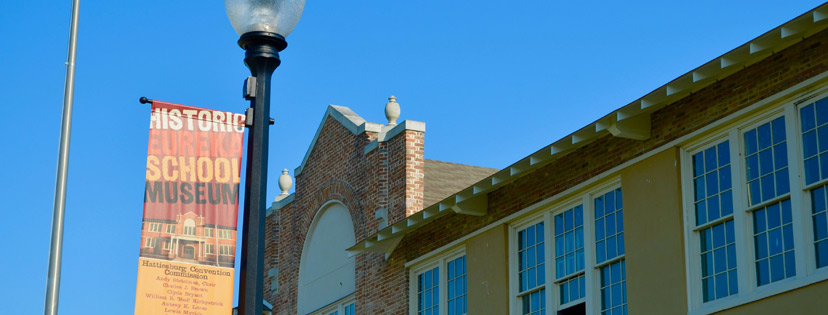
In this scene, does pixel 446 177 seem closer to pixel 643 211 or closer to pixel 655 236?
pixel 643 211

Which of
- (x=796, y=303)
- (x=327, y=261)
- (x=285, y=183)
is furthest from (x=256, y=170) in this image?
(x=285, y=183)

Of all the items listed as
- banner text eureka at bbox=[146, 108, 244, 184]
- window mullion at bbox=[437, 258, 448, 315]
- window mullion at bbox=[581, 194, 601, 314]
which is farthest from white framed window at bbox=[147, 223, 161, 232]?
window mullion at bbox=[437, 258, 448, 315]

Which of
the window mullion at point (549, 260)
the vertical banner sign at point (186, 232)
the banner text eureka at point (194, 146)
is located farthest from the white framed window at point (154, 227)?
the window mullion at point (549, 260)

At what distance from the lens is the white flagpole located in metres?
10.3

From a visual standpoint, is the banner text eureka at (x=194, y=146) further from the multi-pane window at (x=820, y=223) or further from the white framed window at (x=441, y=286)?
the white framed window at (x=441, y=286)

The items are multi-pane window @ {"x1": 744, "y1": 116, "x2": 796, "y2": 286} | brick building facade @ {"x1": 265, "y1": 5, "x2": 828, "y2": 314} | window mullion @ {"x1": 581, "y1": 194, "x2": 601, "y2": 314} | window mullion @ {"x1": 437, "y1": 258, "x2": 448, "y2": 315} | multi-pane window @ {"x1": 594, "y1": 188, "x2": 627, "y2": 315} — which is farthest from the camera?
window mullion @ {"x1": 437, "y1": 258, "x2": 448, "y2": 315}

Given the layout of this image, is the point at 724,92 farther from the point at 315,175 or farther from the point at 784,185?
the point at 315,175

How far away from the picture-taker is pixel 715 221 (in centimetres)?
1410

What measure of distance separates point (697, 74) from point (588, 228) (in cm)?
355

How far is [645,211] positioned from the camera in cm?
1530

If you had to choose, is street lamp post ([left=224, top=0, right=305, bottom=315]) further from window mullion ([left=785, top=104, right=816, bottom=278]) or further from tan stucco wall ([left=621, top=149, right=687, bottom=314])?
tan stucco wall ([left=621, top=149, right=687, bottom=314])

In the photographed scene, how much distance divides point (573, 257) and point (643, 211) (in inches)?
73.6

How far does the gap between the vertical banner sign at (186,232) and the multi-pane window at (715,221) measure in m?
7.12

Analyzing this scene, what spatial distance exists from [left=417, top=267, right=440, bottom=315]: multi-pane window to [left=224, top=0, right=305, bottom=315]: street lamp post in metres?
11.9
